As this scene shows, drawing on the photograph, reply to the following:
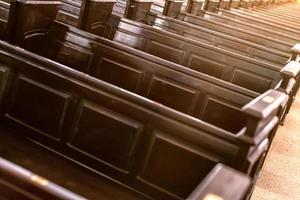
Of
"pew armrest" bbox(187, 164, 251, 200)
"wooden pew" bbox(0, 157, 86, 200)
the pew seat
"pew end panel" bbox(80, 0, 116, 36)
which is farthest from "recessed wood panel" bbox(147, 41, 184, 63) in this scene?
"wooden pew" bbox(0, 157, 86, 200)

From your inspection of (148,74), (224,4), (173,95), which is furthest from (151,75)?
(224,4)

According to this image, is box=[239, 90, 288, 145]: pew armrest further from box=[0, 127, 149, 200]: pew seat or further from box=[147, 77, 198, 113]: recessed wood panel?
box=[147, 77, 198, 113]: recessed wood panel

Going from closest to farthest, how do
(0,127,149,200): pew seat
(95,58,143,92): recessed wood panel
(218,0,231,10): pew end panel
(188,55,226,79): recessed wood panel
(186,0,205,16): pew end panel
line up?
1. (0,127,149,200): pew seat
2. (95,58,143,92): recessed wood panel
3. (188,55,226,79): recessed wood panel
4. (186,0,205,16): pew end panel
5. (218,0,231,10): pew end panel

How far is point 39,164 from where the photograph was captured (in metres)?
2.12

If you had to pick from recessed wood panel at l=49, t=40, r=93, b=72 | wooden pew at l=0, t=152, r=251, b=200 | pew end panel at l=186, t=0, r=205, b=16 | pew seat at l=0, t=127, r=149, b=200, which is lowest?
pew seat at l=0, t=127, r=149, b=200

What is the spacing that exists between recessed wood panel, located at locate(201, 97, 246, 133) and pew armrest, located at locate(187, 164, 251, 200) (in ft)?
3.22

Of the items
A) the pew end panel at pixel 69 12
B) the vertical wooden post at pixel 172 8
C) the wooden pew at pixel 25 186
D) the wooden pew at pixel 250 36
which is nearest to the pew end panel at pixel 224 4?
the vertical wooden post at pixel 172 8

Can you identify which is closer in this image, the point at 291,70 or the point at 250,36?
the point at 291,70

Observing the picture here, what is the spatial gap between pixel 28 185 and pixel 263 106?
3.57 ft

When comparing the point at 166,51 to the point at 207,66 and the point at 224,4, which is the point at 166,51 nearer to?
the point at 207,66

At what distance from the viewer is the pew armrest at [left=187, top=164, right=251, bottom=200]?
1.38m

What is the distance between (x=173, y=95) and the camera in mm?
2824

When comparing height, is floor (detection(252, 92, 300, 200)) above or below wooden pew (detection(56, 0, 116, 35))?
below

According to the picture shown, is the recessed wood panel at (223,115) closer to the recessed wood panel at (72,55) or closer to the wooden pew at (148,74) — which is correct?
the wooden pew at (148,74)
